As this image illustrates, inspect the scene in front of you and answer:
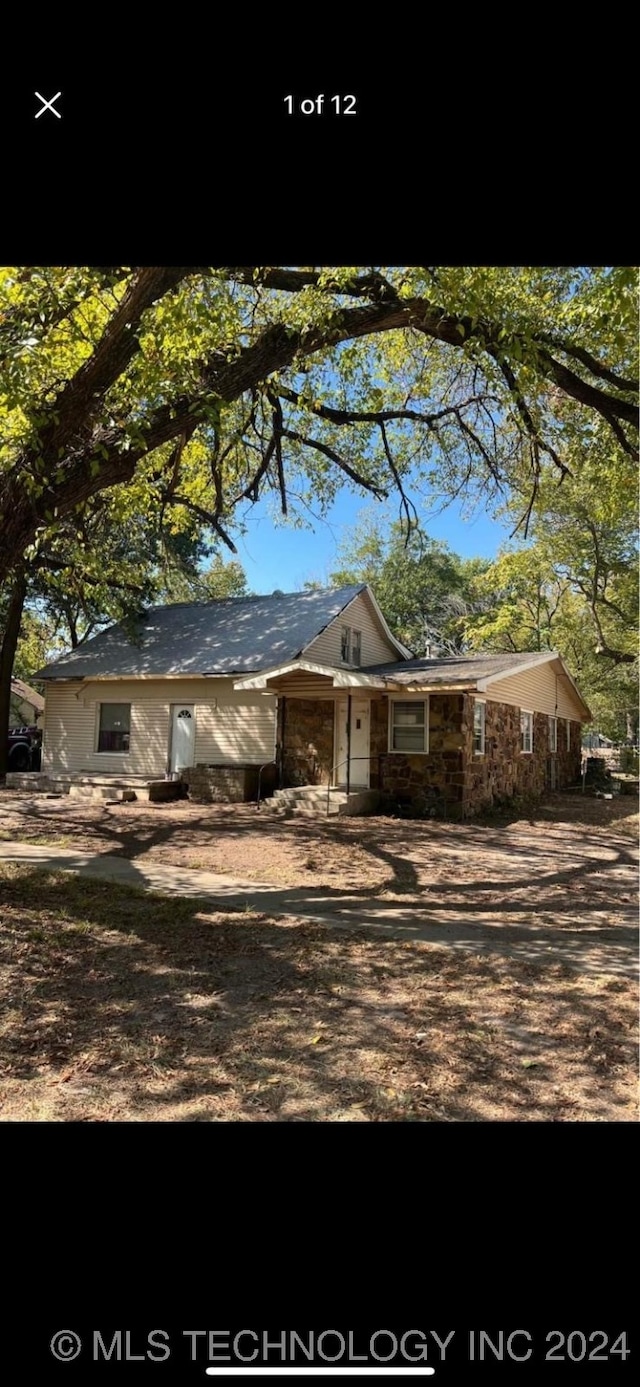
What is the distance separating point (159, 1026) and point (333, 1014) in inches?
32.9

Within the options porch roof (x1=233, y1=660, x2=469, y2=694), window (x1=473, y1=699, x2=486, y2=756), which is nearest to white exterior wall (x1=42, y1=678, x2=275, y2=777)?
porch roof (x1=233, y1=660, x2=469, y2=694)

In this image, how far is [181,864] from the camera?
310 inches

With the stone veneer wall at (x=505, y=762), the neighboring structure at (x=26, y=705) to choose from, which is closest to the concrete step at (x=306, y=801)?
the stone veneer wall at (x=505, y=762)

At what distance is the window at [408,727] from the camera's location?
44.1 ft

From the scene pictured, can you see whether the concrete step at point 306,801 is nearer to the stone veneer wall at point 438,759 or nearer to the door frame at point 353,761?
the door frame at point 353,761

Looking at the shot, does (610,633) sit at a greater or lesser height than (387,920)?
greater

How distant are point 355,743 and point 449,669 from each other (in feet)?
7.59

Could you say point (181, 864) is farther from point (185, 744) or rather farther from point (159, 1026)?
point (185, 744)

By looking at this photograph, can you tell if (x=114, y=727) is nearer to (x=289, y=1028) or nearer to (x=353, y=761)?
(x=353, y=761)

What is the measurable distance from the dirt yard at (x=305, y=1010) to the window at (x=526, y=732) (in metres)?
8.87

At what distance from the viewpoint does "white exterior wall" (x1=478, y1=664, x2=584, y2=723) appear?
14734 mm
